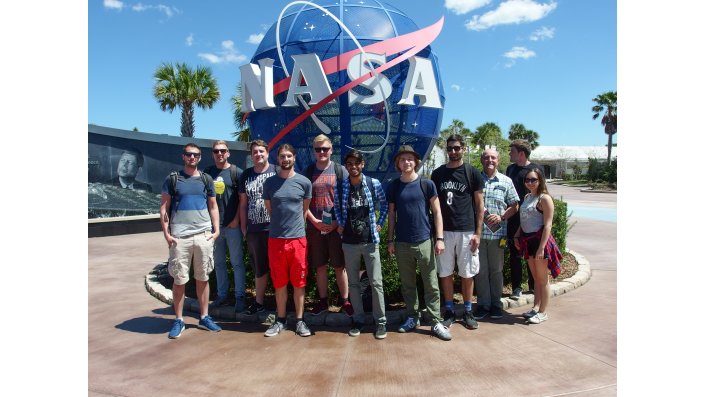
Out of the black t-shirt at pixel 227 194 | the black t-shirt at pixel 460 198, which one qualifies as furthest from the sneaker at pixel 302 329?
the black t-shirt at pixel 460 198

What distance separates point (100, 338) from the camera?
399 centimetres

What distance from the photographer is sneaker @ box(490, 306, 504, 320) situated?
431 centimetres

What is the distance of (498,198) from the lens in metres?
4.27

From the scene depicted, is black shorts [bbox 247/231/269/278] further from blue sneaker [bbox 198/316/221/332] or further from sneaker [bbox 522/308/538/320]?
sneaker [bbox 522/308/538/320]

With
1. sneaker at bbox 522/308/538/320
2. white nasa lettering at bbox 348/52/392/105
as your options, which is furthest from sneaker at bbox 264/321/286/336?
white nasa lettering at bbox 348/52/392/105

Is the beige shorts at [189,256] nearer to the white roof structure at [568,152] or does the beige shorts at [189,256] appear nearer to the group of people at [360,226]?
the group of people at [360,226]

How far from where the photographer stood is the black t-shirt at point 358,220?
3783 mm

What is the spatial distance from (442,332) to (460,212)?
1108mm

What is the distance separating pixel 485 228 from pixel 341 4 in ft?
14.6

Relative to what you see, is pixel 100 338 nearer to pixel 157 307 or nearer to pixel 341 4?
pixel 157 307

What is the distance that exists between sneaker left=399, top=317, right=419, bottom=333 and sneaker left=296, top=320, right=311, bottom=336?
875mm

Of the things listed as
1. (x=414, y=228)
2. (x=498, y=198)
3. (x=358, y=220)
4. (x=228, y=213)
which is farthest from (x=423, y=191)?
(x=228, y=213)

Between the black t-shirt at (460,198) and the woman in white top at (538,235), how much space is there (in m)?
0.53

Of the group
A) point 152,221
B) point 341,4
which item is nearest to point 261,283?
point 341,4
